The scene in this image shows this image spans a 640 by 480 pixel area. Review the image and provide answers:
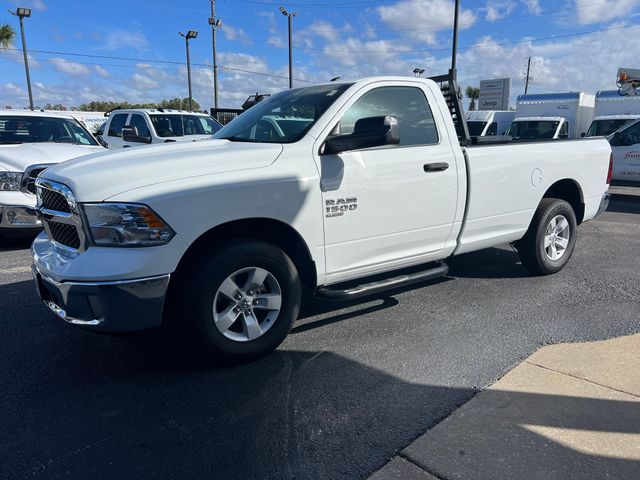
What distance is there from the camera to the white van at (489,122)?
20.6 m

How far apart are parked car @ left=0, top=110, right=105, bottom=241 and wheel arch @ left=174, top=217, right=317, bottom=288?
4176 mm

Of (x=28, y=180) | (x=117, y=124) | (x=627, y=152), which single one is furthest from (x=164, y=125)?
(x=627, y=152)

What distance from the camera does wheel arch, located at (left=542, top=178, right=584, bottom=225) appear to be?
566 centimetres

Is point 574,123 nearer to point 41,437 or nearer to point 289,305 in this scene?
point 289,305

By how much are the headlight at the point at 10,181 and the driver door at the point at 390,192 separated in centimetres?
475

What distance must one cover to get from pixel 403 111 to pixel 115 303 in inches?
108

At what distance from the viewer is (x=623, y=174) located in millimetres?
12383

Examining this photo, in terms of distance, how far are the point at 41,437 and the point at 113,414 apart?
0.37m

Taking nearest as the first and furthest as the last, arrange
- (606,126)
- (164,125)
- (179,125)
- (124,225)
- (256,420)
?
(256,420), (124,225), (164,125), (179,125), (606,126)

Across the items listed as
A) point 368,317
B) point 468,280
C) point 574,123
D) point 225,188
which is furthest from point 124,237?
point 574,123

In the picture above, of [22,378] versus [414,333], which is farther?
[414,333]

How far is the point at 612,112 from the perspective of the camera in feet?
53.8

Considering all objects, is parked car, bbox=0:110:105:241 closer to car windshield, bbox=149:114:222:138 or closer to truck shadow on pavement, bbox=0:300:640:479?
car windshield, bbox=149:114:222:138

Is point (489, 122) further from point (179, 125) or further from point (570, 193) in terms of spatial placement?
point (570, 193)
